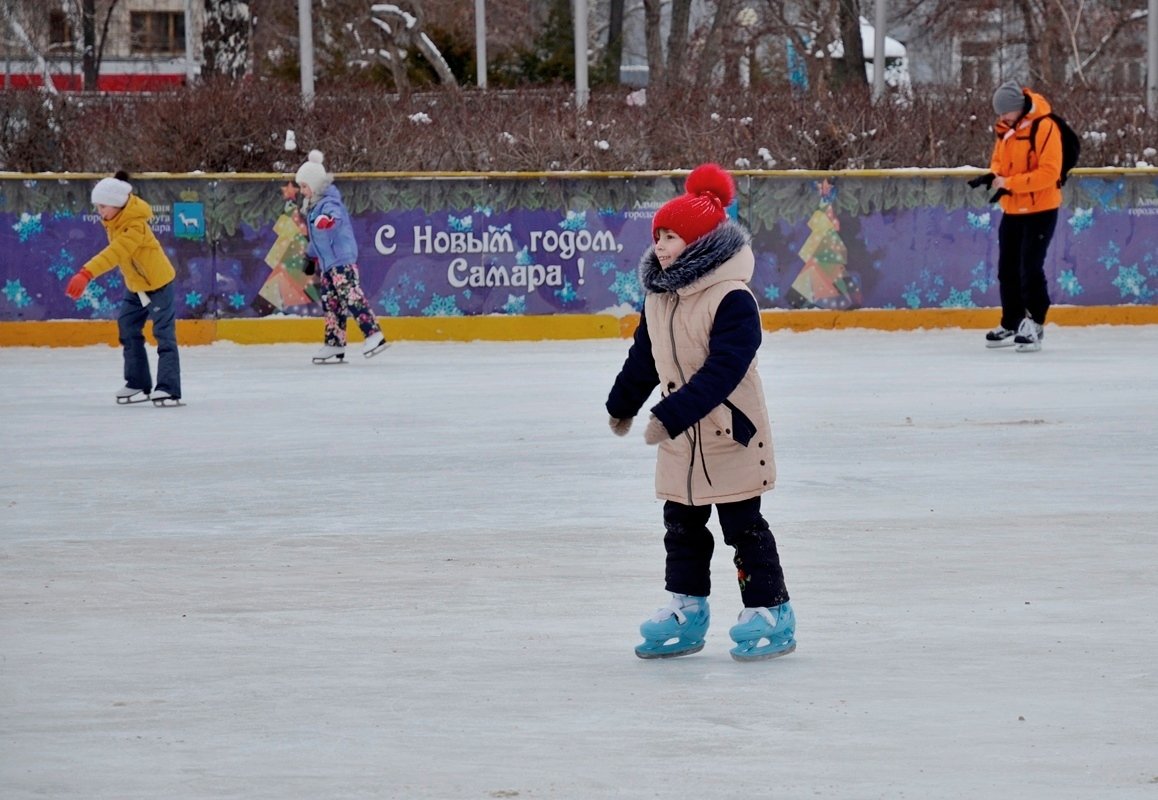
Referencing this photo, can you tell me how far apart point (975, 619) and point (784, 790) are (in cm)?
189

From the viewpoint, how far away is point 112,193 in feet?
40.1

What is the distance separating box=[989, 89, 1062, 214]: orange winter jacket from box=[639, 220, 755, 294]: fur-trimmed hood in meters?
10.1

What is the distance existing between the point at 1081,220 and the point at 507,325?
4848mm

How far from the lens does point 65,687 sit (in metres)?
5.11

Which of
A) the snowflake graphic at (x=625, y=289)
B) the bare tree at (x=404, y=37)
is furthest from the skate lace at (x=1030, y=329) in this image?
the bare tree at (x=404, y=37)

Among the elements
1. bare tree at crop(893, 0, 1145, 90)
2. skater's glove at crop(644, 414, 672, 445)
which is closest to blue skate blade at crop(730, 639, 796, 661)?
skater's glove at crop(644, 414, 672, 445)

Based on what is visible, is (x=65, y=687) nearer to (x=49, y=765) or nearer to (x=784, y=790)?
(x=49, y=765)

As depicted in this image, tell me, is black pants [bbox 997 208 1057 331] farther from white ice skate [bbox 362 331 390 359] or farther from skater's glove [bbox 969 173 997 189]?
white ice skate [bbox 362 331 390 359]

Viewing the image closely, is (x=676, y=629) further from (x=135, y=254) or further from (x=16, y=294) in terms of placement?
(x=16, y=294)

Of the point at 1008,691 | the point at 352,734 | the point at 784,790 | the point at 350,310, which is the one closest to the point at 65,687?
the point at 352,734

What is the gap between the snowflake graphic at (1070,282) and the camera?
1748 centimetres

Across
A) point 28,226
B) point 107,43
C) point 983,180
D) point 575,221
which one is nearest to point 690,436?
point 983,180

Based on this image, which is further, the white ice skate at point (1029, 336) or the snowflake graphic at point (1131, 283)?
the snowflake graphic at point (1131, 283)

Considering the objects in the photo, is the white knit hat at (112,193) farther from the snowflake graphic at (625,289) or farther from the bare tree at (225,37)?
the bare tree at (225,37)
